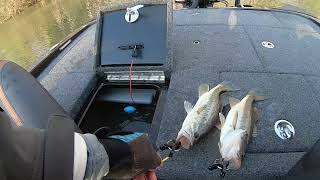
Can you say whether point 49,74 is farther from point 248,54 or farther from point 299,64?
point 299,64

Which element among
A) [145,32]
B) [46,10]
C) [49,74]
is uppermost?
[145,32]

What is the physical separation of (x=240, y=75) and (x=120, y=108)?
0.83 m

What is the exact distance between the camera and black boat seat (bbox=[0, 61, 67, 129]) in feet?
6.38

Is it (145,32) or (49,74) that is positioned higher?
(145,32)

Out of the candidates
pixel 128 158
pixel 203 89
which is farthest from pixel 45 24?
pixel 128 158

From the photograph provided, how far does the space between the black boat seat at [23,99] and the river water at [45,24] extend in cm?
491

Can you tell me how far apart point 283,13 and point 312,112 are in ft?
6.58

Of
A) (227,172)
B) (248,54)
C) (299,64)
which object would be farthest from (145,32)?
(227,172)

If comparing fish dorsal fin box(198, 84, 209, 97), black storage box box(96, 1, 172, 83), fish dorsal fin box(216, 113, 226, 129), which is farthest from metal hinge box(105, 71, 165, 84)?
fish dorsal fin box(216, 113, 226, 129)

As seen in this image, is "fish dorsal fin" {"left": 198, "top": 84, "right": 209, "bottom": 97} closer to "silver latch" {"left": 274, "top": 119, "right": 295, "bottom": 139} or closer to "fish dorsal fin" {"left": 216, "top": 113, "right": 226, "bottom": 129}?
"fish dorsal fin" {"left": 216, "top": 113, "right": 226, "bottom": 129}

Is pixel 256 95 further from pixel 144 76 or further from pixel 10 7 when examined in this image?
pixel 10 7

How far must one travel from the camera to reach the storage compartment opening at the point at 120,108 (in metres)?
2.84

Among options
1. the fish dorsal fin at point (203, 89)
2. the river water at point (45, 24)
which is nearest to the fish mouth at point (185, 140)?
the fish dorsal fin at point (203, 89)

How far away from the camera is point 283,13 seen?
168 inches
